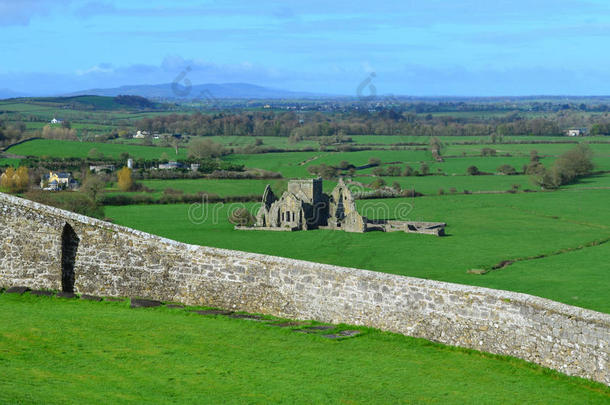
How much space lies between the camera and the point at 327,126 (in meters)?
149

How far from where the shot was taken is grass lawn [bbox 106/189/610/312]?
42188 millimetres

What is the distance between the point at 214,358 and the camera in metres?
11.6

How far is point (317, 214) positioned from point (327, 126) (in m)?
81.3

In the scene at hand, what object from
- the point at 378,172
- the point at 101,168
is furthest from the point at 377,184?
the point at 101,168

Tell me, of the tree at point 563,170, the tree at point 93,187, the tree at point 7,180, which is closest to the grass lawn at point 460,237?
the tree at point 93,187

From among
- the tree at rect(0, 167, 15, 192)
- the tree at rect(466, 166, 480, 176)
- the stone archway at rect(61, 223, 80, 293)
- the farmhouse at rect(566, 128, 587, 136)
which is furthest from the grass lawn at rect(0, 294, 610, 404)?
the farmhouse at rect(566, 128, 587, 136)

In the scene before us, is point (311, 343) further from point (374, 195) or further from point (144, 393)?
point (374, 195)

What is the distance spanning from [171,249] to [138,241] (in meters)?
0.73

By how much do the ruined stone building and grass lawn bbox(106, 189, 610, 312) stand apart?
1.83 meters

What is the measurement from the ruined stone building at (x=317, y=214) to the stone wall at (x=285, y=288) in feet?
160

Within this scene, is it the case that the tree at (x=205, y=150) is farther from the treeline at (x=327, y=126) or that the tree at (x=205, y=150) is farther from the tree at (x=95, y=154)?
the treeline at (x=327, y=126)

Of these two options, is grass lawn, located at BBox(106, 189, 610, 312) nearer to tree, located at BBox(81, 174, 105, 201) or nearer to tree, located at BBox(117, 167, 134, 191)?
tree, located at BBox(81, 174, 105, 201)

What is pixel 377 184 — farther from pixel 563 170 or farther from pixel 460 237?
pixel 563 170

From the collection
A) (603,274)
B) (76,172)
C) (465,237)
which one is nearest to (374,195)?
(465,237)
